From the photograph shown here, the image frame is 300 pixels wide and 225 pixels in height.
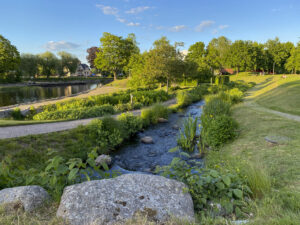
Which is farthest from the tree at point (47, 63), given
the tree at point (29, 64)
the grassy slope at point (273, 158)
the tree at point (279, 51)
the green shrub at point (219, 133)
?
the tree at point (279, 51)

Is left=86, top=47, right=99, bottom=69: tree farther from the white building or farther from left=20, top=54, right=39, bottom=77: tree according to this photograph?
left=20, top=54, right=39, bottom=77: tree

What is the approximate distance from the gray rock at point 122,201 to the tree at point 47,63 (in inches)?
2828

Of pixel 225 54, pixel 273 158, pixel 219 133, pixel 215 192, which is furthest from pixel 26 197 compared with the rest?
pixel 225 54

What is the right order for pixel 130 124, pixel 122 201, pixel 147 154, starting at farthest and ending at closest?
pixel 130 124
pixel 147 154
pixel 122 201

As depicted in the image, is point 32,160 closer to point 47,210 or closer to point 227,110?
point 47,210

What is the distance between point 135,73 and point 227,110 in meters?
22.6

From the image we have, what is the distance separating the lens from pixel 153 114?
1417 centimetres

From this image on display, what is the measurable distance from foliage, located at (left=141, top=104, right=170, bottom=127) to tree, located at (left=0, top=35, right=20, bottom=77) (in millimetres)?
48738

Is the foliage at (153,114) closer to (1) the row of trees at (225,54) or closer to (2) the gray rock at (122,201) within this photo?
(2) the gray rock at (122,201)

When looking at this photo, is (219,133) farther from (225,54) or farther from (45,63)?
(45,63)

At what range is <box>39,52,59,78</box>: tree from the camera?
6329 centimetres

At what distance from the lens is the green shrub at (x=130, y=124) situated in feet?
36.3

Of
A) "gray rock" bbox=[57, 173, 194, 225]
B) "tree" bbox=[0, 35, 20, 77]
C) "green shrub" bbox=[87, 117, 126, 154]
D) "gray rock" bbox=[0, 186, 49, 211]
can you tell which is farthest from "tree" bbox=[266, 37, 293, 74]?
"tree" bbox=[0, 35, 20, 77]

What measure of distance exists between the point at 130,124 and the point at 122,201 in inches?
349
